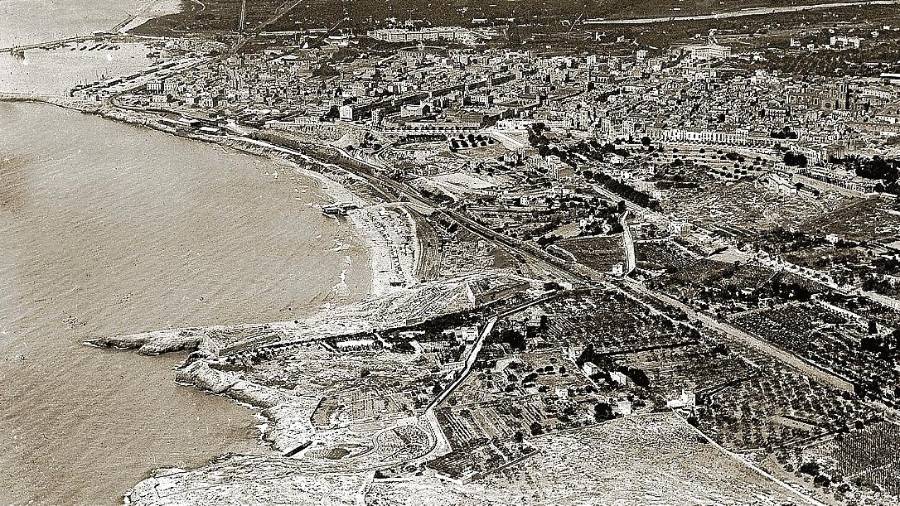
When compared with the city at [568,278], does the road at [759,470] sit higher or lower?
lower

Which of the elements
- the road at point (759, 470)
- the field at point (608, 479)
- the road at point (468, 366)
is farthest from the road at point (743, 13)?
the field at point (608, 479)

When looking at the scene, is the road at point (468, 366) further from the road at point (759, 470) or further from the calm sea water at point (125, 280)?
the road at point (759, 470)

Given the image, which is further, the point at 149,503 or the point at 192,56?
the point at 192,56

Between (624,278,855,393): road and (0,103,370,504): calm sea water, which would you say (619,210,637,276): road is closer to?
(624,278,855,393): road

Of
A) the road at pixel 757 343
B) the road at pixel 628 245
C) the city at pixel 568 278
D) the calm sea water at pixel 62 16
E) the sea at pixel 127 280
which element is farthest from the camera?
the calm sea water at pixel 62 16

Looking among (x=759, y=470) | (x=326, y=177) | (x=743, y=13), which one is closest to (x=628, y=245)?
(x=326, y=177)

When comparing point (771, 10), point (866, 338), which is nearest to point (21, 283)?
point (866, 338)

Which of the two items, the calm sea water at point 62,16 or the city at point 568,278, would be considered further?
the calm sea water at point 62,16

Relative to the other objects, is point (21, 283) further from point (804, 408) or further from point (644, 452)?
point (804, 408)
